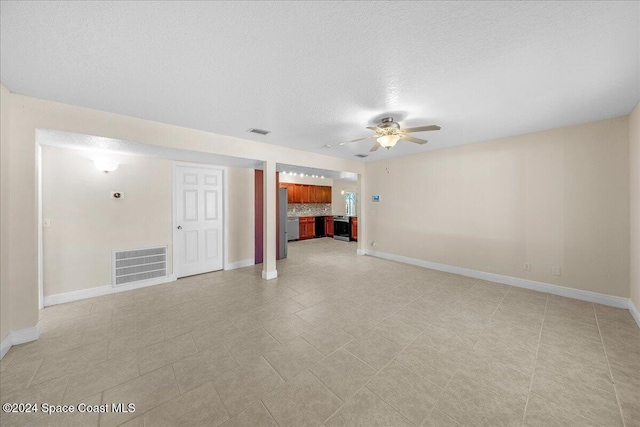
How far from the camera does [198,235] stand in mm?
4629

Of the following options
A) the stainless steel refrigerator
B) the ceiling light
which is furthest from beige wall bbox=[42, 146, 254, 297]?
the ceiling light

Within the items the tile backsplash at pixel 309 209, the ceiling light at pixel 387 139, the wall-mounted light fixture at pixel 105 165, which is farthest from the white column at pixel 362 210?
the wall-mounted light fixture at pixel 105 165

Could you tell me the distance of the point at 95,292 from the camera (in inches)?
139

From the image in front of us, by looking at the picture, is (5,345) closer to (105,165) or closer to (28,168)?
(28,168)

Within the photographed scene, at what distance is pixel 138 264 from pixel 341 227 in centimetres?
645

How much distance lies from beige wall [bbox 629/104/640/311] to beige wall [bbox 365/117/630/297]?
13 cm

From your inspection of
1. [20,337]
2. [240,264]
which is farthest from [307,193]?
[20,337]

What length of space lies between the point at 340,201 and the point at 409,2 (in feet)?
28.9

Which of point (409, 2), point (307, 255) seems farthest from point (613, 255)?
point (307, 255)

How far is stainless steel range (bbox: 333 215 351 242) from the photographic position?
8717 mm

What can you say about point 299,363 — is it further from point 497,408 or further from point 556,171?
point 556,171

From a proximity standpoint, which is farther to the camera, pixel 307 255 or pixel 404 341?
pixel 307 255

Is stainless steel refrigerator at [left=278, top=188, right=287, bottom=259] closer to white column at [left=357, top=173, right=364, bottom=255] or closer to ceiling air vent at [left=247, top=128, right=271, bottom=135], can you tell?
white column at [left=357, top=173, right=364, bottom=255]

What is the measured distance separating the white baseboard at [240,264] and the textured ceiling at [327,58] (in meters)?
3.18
